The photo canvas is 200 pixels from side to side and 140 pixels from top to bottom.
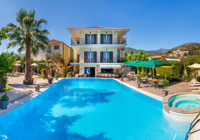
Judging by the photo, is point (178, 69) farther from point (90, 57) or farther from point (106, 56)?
point (90, 57)

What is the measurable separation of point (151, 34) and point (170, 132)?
32383 mm

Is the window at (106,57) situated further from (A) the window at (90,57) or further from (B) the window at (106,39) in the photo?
(B) the window at (106,39)

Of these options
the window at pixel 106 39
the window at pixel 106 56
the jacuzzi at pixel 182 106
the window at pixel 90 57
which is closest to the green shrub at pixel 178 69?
the jacuzzi at pixel 182 106

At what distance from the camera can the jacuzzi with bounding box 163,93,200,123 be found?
5874mm

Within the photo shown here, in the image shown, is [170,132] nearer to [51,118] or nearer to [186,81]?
[51,118]

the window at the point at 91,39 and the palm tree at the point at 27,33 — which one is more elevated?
the window at the point at 91,39

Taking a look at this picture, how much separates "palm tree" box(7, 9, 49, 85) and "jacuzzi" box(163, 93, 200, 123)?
1655 centimetres

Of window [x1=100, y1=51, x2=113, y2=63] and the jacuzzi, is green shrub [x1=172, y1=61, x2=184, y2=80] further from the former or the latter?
window [x1=100, y1=51, x2=113, y2=63]

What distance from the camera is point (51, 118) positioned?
6.37m

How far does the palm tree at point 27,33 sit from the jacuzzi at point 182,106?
16.6m

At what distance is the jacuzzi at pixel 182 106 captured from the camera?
5874mm

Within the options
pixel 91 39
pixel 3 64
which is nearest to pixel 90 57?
pixel 91 39

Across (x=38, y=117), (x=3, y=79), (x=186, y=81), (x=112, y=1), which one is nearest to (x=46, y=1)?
(x=112, y=1)

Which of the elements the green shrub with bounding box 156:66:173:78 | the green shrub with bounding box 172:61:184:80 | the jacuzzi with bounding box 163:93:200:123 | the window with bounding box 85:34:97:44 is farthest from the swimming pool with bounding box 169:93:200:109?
the window with bounding box 85:34:97:44
